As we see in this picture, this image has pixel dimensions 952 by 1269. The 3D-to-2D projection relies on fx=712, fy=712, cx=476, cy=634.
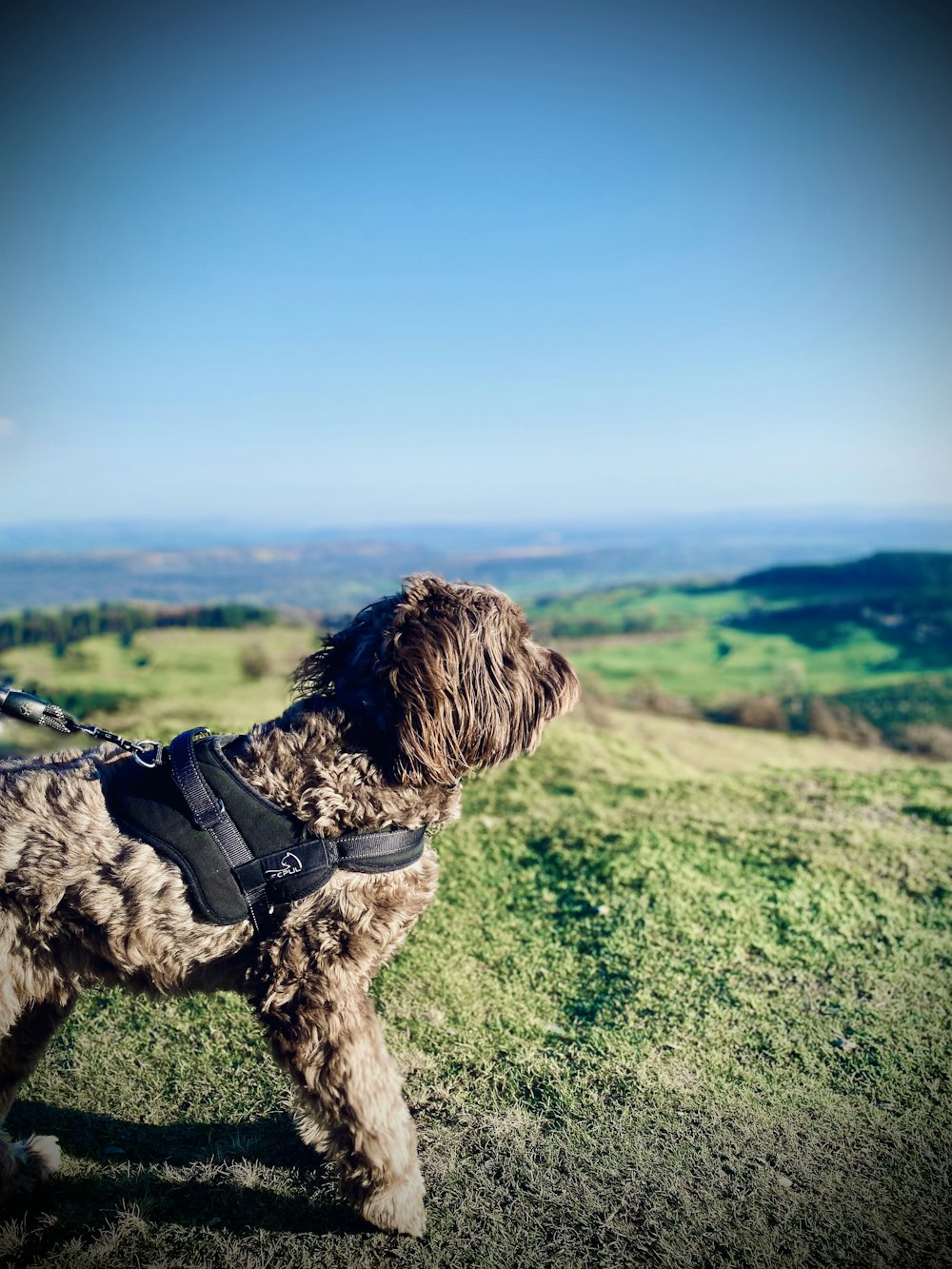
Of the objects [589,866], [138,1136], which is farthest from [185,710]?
[138,1136]

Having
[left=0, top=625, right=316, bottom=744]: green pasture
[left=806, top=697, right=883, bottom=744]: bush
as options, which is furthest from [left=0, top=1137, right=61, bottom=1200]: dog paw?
[left=806, top=697, right=883, bottom=744]: bush

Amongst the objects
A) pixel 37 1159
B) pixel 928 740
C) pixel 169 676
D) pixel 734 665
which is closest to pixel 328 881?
pixel 37 1159

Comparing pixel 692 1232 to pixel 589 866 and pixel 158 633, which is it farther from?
pixel 158 633

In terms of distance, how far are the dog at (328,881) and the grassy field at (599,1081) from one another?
0.34 metres

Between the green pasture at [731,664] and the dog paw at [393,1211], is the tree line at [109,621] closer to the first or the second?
the green pasture at [731,664]

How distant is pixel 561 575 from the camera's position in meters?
24.8

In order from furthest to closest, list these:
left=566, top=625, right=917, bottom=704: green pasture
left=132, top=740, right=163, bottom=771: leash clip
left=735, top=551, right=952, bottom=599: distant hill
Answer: left=735, top=551, right=952, bottom=599: distant hill
left=566, top=625, right=917, bottom=704: green pasture
left=132, top=740, right=163, bottom=771: leash clip

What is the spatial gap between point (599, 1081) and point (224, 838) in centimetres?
230

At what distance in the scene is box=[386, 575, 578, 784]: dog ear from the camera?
302cm

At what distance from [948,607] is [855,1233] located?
15.6 m

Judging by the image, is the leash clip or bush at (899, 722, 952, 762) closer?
the leash clip

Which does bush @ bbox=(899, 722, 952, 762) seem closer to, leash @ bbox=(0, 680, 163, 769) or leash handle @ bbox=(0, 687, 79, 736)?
leash @ bbox=(0, 680, 163, 769)

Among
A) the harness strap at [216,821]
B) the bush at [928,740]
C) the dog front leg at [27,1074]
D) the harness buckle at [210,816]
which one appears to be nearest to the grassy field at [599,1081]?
the dog front leg at [27,1074]

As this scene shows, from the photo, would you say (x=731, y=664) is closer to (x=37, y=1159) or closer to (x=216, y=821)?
(x=216, y=821)
